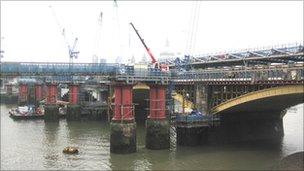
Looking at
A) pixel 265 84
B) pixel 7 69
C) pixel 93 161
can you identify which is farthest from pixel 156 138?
pixel 7 69

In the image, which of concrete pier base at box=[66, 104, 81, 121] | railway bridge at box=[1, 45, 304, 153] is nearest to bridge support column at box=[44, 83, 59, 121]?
concrete pier base at box=[66, 104, 81, 121]

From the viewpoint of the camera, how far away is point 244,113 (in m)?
77.8

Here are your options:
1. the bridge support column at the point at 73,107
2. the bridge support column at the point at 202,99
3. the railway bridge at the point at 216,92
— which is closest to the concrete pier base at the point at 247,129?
the railway bridge at the point at 216,92

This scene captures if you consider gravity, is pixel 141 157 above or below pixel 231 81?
below

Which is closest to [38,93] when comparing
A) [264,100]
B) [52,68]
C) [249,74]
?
[52,68]

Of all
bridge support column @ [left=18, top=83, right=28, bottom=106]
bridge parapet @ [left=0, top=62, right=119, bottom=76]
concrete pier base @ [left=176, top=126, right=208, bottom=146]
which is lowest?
concrete pier base @ [left=176, top=126, right=208, bottom=146]

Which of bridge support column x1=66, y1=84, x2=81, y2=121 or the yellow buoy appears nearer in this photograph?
the yellow buoy

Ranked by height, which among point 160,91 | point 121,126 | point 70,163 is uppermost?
point 160,91

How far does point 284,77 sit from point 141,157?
2046cm

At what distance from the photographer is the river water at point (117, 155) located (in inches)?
2244

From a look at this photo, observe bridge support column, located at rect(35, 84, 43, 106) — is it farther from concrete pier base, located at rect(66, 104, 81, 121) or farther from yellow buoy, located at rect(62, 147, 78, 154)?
yellow buoy, located at rect(62, 147, 78, 154)

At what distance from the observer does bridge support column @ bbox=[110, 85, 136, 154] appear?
61594 mm

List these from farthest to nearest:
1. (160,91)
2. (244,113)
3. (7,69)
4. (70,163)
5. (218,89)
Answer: (7,69) < (244,113) < (218,89) < (160,91) < (70,163)

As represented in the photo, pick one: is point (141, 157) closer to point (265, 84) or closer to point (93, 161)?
point (93, 161)
